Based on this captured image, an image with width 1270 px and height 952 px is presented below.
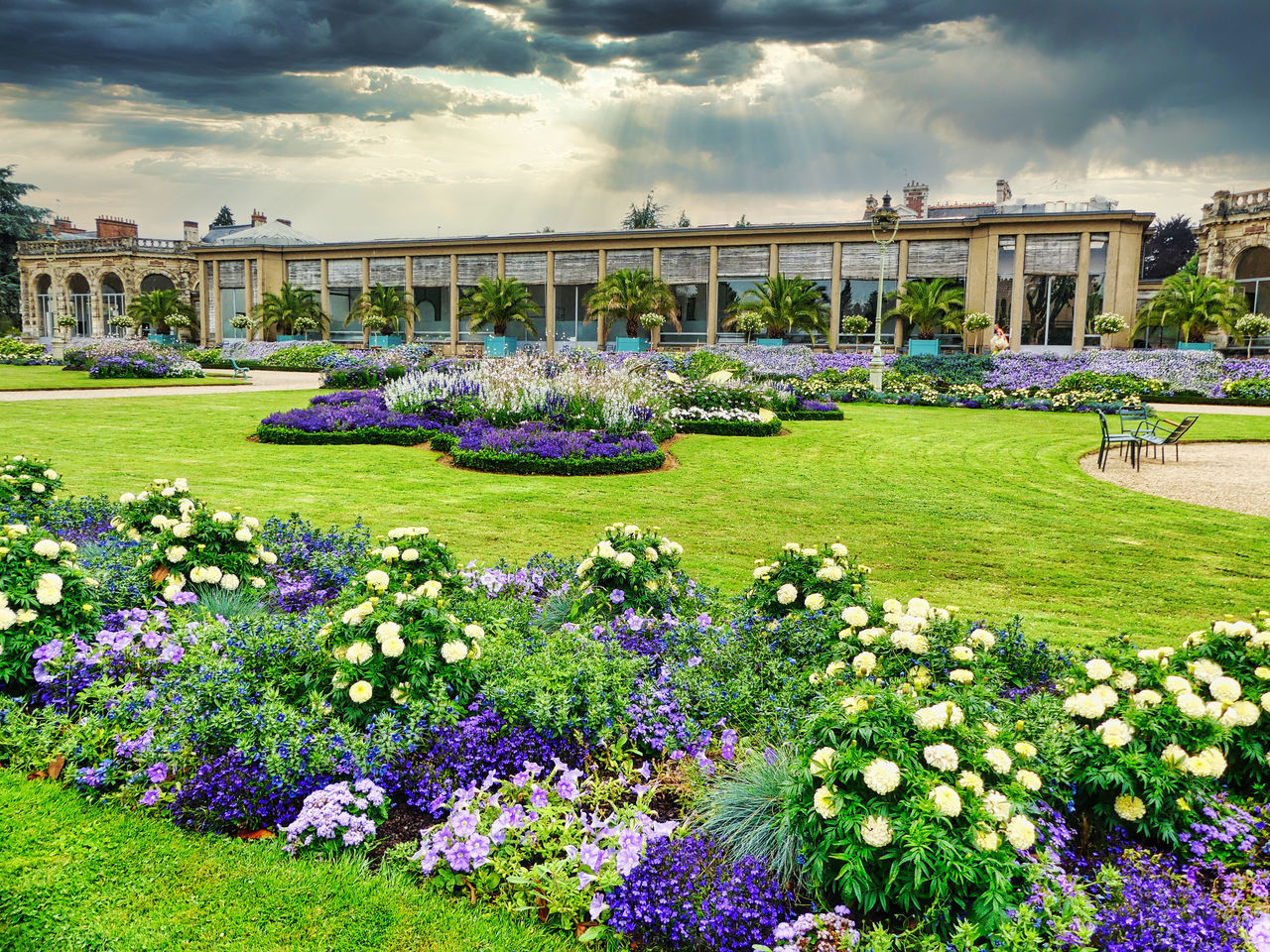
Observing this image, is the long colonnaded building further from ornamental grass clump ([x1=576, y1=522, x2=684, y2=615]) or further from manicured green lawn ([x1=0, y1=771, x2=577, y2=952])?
manicured green lawn ([x1=0, y1=771, x2=577, y2=952])

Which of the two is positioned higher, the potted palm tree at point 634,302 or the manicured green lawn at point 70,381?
the potted palm tree at point 634,302

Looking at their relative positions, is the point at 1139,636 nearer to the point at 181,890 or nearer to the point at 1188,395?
the point at 181,890

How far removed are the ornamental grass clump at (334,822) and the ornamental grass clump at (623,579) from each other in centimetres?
189

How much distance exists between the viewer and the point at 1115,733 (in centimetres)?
279

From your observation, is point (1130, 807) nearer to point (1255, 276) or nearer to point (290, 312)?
point (1255, 276)

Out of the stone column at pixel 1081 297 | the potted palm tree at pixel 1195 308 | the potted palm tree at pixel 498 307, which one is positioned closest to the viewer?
the potted palm tree at pixel 1195 308

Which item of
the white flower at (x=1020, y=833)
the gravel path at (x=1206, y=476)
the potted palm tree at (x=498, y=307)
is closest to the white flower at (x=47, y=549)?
the white flower at (x=1020, y=833)

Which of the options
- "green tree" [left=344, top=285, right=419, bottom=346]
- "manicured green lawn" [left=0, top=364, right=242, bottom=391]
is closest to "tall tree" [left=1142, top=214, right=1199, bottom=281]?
"green tree" [left=344, top=285, right=419, bottom=346]

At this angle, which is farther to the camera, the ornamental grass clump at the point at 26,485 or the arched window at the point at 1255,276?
the arched window at the point at 1255,276

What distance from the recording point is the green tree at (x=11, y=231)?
181 feet

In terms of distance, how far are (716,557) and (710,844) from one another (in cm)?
406

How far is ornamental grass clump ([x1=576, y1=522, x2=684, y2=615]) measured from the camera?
4.67 metres

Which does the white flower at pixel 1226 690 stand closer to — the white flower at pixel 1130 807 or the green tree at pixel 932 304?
the white flower at pixel 1130 807

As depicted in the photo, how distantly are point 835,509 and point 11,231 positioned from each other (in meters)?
67.0
